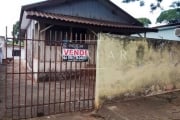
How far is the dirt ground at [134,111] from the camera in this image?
20.6ft

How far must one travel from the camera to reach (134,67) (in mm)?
7711

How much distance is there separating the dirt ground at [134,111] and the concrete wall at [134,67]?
27 centimetres

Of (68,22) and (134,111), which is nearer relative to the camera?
(134,111)

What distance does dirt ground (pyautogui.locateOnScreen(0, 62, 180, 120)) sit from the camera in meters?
6.27

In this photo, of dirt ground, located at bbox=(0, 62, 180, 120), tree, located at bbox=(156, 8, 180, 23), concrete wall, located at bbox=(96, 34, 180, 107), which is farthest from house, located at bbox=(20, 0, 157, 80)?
tree, located at bbox=(156, 8, 180, 23)

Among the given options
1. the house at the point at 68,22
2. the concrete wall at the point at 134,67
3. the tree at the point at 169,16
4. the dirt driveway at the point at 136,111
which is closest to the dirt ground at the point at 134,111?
the dirt driveway at the point at 136,111

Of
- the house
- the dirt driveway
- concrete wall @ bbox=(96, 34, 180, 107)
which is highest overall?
the house

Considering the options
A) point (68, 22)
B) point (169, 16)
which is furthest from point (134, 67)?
point (169, 16)

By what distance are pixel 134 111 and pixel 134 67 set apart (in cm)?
149

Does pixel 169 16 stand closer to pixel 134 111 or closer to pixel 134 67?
pixel 134 67

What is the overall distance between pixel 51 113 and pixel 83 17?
8.91 metres

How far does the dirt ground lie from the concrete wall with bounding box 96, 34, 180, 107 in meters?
0.27

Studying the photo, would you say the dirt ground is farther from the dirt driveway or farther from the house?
the house

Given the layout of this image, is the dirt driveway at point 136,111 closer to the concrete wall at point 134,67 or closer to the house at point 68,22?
the concrete wall at point 134,67
